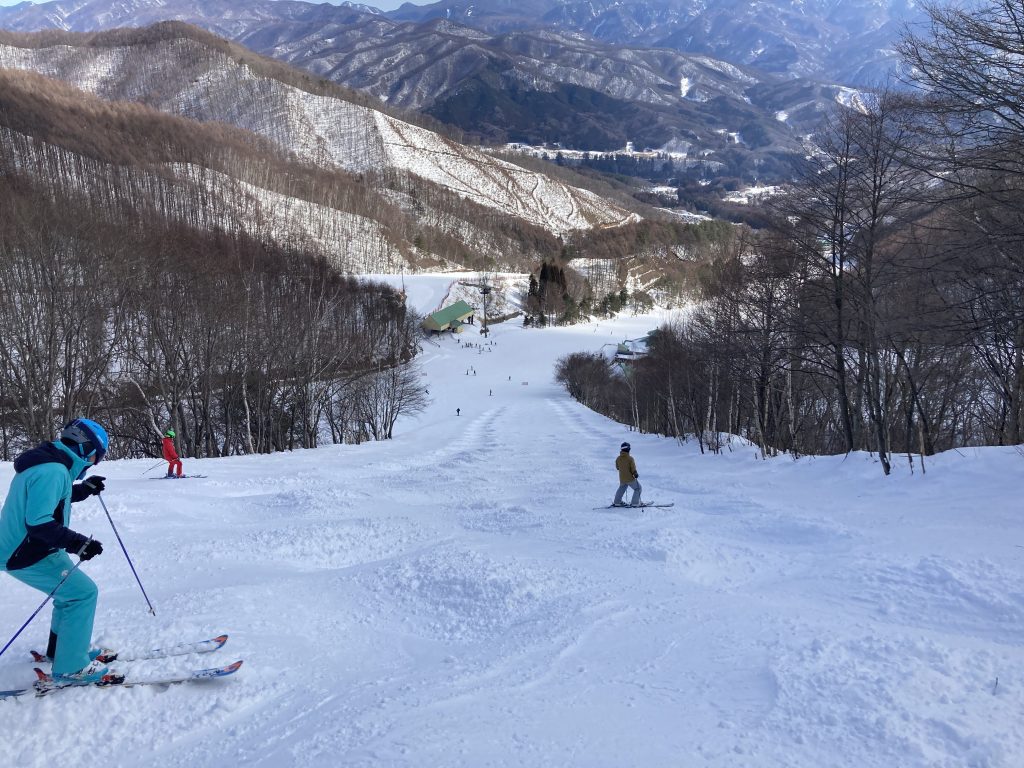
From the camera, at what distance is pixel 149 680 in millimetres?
4547

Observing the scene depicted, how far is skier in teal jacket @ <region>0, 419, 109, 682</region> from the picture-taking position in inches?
164

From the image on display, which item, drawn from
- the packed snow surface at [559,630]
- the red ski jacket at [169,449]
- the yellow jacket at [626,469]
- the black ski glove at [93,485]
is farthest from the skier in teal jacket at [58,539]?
the red ski jacket at [169,449]

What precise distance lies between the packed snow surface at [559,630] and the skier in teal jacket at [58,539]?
1.11 feet

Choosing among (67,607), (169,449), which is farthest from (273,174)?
(67,607)

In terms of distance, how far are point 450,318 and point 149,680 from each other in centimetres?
9655

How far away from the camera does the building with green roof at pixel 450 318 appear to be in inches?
3819

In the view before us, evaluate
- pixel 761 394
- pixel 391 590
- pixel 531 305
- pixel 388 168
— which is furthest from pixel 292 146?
pixel 391 590

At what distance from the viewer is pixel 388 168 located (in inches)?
7274

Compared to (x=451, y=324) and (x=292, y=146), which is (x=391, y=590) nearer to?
(x=451, y=324)

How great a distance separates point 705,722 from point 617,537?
194 inches

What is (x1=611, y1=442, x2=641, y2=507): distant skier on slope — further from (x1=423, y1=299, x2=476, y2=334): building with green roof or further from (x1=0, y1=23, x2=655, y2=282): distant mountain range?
(x1=423, y1=299, x2=476, y2=334): building with green roof

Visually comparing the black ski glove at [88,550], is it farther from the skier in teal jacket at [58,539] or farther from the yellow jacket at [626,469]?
the yellow jacket at [626,469]

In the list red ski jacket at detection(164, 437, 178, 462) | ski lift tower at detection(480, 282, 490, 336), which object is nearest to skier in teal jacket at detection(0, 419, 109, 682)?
red ski jacket at detection(164, 437, 178, 462)

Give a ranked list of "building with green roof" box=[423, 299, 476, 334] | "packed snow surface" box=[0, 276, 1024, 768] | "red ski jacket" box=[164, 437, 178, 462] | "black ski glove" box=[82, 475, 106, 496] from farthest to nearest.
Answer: "building with green roof" box=[423, 299, 476, 334], "red ski jacket" box=[164, 437, 178, 462], "black ski glove" box=[82, 475, 106, 496], "packed snow surface" box=[0, 276, 1024, 768]
